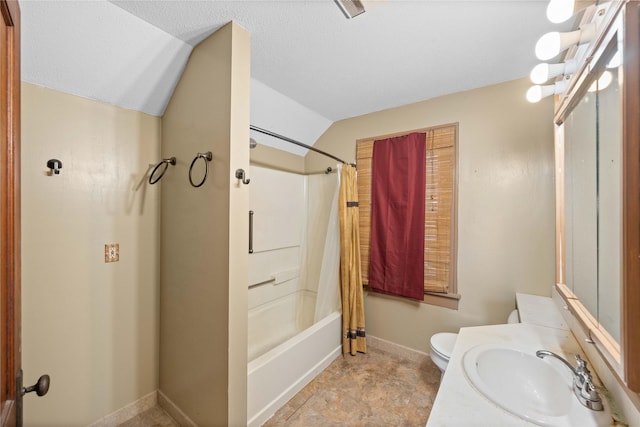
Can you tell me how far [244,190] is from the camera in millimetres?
1438

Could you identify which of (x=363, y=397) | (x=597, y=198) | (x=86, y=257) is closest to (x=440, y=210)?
(x=597, y=198)

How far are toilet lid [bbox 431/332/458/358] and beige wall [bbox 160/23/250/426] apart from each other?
130 centimetres

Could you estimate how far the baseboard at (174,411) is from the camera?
64.1 inches

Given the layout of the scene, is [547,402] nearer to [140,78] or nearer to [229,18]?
[229,18]

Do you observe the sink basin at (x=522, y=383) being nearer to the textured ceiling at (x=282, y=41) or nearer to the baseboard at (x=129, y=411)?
the textured ceiling at (x=282, y=41)

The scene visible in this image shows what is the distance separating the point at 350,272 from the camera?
8.11ft

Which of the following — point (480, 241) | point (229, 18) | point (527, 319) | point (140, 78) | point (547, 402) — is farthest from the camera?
point (480, 241)

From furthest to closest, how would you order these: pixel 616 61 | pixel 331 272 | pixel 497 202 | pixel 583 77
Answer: pixel 331 272
pixel 497 202
pixel 583 77
pixel 616 61

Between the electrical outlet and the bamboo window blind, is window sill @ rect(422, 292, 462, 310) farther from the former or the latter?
the electrical outlet

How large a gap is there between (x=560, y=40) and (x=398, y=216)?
1.57 m

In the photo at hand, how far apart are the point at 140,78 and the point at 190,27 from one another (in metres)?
0.47

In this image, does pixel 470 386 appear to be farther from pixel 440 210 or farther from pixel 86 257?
pixel 86 257

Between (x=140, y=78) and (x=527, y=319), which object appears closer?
(x=527, y=319)

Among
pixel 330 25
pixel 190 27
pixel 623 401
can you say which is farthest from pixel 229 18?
pixel 623 401
